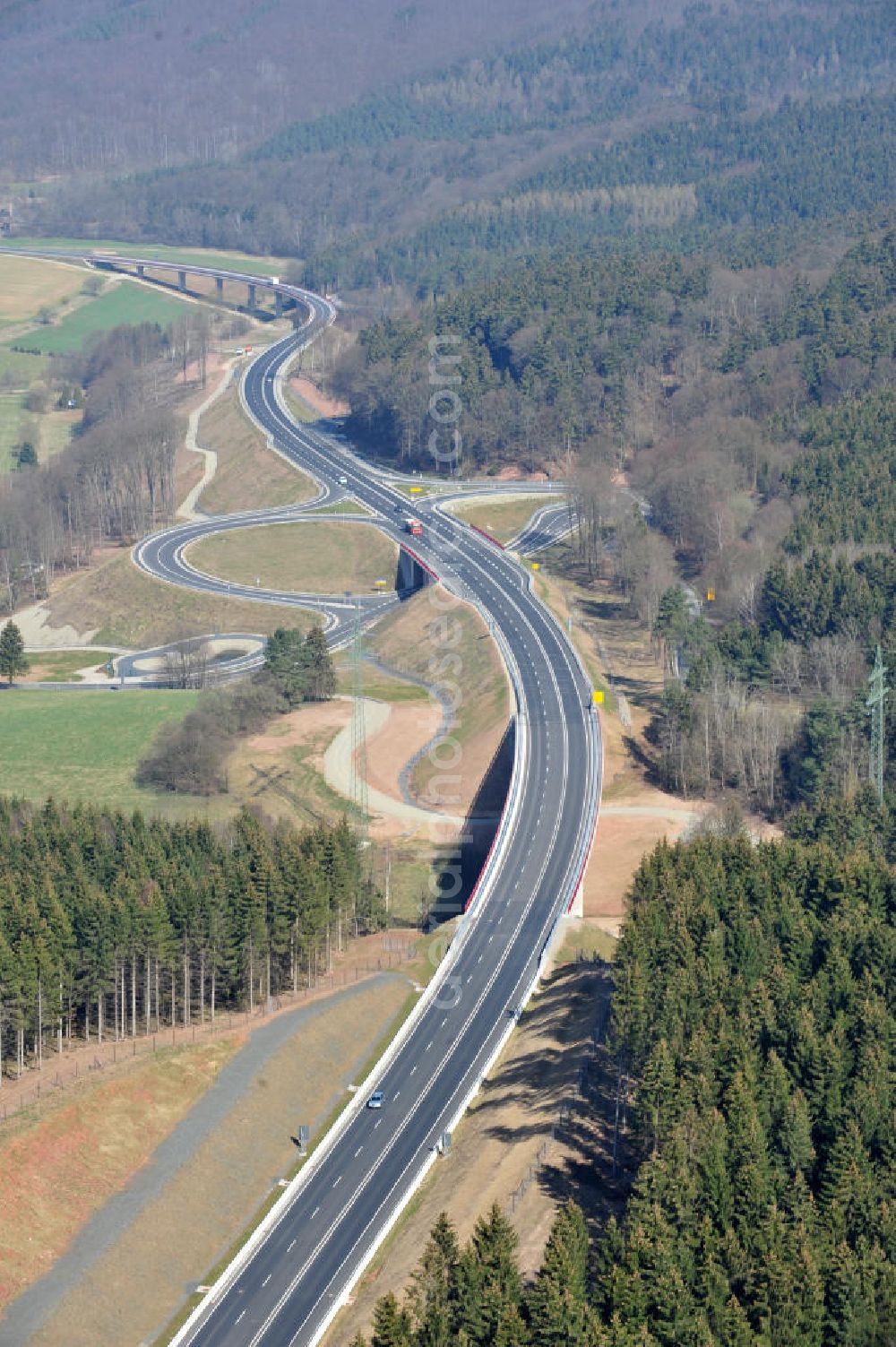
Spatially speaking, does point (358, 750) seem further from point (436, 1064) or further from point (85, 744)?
point (436, 1064)

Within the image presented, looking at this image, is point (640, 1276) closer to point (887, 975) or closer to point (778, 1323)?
point (778, 1323)

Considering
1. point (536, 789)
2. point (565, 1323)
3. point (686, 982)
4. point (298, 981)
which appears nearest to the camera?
point (565, 1323)

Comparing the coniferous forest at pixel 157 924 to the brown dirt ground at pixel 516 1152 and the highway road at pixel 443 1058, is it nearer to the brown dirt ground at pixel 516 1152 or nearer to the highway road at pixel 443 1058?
the highway road at pixel 443 1058

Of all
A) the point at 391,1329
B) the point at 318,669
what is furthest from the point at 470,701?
the point at 391,1329

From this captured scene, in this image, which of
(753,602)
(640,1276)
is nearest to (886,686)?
(753,602)

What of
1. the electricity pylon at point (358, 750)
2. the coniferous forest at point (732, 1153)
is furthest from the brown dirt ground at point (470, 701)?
the coniferous forest at point (732, 1153)

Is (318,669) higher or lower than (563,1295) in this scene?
lower

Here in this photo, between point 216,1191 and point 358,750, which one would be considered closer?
point 216,1191
